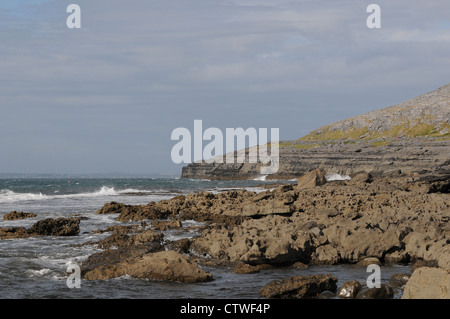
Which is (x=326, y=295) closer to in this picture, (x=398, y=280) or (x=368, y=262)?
(x=398, y=280)

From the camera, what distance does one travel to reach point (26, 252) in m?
22.0

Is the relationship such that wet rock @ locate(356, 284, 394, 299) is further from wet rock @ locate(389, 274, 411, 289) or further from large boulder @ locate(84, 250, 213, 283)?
large boulder @ locate(84, 250, 213, 283)

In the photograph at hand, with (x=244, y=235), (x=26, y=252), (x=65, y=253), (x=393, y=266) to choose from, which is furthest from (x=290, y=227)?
(x=26, y=252)

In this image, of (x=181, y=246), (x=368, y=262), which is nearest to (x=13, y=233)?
(x=181, y=246)

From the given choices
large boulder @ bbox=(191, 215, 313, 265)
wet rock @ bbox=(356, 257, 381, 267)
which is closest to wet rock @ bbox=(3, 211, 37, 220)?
large boulder @ bbox=(191, 215, 313, 265)

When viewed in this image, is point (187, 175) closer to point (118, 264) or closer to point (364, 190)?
point (364, 190)

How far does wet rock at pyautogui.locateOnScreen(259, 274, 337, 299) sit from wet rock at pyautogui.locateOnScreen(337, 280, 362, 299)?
0.52m

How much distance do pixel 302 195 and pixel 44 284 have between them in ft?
59.3

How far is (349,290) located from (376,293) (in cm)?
82

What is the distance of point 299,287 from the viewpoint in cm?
1499

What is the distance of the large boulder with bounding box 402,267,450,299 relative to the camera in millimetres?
13234

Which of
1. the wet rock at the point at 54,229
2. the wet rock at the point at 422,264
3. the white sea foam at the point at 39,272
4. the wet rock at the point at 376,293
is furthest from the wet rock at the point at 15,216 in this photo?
the wet rock at the point at 376,293

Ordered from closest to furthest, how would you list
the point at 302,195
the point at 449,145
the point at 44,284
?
1. the point at 44,284
2. the point at 302,195
3. the point at 449,145

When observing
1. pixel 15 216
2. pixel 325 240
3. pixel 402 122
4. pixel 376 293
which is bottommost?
pixel 15 216
